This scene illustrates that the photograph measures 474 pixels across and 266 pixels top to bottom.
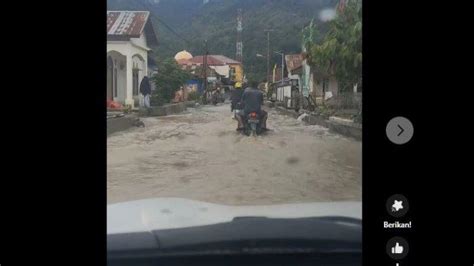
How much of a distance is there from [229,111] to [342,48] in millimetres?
563

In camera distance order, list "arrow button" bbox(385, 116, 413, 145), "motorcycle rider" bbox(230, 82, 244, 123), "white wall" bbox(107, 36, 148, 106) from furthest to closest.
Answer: "motorcycle rider" bbox(230, 82, 244, 123) < "white wall" bbox(107, 36, 148, 106) < "arrow button" bbox(385, 116, 413, 145)

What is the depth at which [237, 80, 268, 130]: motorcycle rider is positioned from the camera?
223 centimetres

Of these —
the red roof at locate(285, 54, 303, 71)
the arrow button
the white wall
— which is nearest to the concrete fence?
the white wall

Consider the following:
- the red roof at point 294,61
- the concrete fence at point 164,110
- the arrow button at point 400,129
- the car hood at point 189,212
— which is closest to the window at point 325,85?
the red roof at point 294,61

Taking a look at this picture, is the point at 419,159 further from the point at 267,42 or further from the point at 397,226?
the point at 267,42

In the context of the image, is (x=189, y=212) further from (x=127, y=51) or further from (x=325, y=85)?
(x=325, y=85)

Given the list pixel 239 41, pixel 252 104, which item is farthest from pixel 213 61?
pixel 252 104

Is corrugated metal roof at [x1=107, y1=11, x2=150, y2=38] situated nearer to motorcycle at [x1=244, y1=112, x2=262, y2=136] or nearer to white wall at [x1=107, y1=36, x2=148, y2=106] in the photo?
white wall at [x1=107, y1=36, x2=148, y2=106]

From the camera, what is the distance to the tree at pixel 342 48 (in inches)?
74.6

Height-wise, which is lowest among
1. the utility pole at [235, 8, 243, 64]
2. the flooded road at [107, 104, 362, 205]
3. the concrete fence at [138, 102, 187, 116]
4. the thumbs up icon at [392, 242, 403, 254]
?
the thumbs up icon at [392, 242, 403, 254]

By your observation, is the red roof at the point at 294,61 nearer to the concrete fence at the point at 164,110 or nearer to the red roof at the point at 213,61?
the red roof at the point at 213,61

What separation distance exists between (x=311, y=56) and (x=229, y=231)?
866 millimetres

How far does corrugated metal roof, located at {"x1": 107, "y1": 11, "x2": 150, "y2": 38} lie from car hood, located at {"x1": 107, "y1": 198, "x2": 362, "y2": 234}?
0.68 m

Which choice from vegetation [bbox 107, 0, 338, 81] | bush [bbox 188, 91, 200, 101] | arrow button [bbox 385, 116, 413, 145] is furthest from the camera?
bush [bbox 188, 91, 200, 101]
